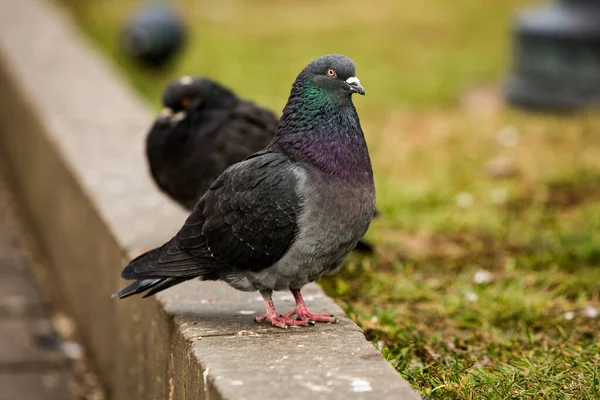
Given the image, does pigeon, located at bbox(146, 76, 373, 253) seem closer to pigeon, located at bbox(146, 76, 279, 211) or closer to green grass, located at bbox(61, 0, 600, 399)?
pigeon, located at bbox(146, 76, 279, 211)

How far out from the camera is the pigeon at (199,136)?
4.65 meters

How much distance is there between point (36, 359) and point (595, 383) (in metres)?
3.18

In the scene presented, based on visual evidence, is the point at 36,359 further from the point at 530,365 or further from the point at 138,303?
the point at 530,365

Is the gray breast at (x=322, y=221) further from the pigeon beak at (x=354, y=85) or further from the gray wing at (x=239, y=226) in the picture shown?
the pigeon beak at (x=354, y=85)

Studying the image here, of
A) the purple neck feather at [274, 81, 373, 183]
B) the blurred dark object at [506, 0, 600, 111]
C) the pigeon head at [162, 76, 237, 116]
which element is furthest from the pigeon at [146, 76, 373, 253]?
the blurred dark object at [506, 0, 600, 111]

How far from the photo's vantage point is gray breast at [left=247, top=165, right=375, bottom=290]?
133 inches

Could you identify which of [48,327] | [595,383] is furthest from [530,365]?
[48,327]

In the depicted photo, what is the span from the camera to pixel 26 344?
5586 mm

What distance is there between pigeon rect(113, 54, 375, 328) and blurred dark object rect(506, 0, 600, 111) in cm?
567

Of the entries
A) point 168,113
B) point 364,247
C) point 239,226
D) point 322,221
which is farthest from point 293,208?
point 168,113

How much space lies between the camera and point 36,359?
5453 mm

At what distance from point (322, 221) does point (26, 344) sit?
279 cm

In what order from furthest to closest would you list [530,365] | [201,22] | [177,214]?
[201,22] < [177,214] < [530,365]

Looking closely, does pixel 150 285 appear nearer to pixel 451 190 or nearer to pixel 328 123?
pixel 328 123
